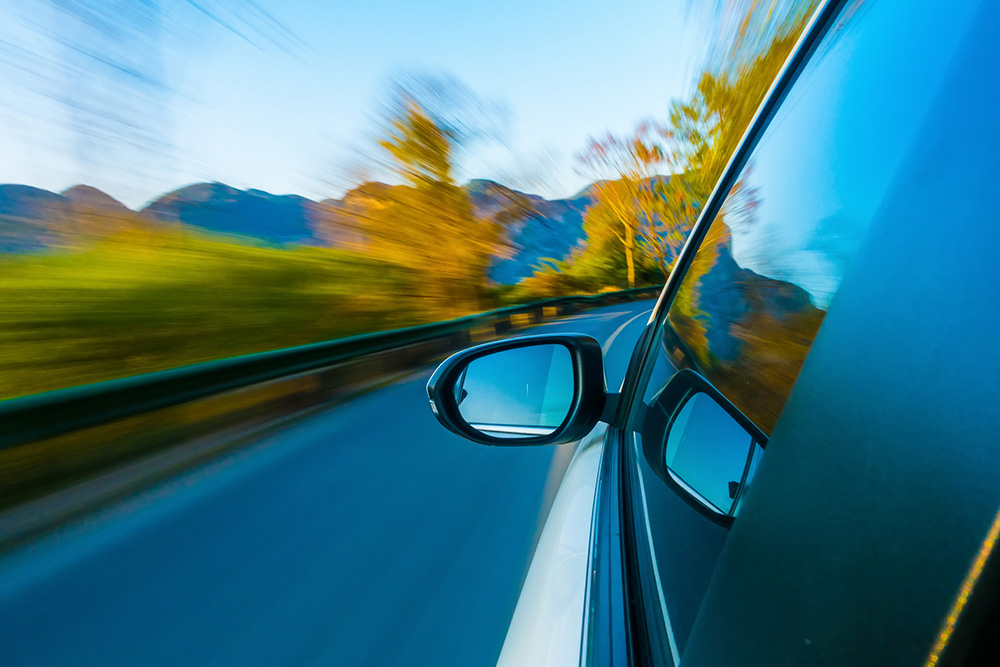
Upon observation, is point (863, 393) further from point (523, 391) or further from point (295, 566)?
point (295, 566)

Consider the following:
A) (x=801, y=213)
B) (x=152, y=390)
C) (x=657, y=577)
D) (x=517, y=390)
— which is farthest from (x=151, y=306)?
(x=801, y=213)

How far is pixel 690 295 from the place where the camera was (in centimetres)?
152

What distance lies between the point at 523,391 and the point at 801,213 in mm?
1839

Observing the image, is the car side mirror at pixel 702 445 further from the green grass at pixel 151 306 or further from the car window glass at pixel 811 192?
the green grass at pixel 151 306

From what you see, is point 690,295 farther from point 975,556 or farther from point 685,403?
point 975,556

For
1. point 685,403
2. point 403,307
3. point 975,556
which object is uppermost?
point 975,556

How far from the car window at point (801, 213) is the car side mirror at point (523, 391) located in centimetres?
46

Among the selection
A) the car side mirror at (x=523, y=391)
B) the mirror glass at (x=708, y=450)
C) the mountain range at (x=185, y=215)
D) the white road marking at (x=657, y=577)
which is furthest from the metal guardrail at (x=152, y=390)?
the mirror glass at (x=708, y=450)

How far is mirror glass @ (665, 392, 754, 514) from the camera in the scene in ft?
2.56

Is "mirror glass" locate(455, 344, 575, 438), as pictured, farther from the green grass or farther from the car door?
the green grass

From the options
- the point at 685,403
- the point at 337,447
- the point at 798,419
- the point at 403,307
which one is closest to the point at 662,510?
the point at 685,403

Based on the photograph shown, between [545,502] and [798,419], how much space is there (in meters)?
2.88

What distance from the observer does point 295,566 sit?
2609mm

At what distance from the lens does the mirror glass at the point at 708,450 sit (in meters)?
0.78
